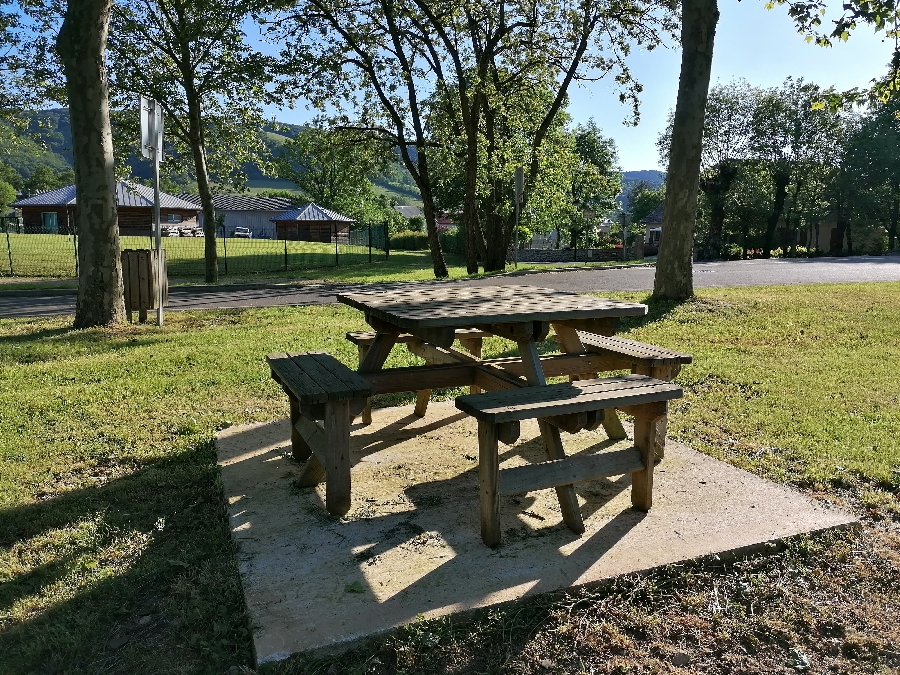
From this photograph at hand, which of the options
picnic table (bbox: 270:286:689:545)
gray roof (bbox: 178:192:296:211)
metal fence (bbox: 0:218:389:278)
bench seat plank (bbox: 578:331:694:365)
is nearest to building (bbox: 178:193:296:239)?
gray roof (bbox: 178:192:296:211)

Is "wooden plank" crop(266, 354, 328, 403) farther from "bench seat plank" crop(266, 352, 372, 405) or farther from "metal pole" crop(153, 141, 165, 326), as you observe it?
"metal pole" crop(153, 141, 165, 326)

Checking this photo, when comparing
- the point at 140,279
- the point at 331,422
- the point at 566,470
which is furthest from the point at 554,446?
the point at 140,279

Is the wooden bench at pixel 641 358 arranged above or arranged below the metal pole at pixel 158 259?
below

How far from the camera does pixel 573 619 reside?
2523 mm

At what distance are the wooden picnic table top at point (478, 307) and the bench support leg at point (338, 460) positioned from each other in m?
0.57

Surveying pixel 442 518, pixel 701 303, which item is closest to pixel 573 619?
pixel 442 518

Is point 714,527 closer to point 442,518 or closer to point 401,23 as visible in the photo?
point 442,518

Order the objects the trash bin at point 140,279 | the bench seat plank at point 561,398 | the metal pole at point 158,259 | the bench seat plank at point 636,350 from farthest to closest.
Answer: the trash bin at point 140,279, the metal pole at point 158,259, the bench seat plank at point 636,350, the bench seat plank at point 561,398

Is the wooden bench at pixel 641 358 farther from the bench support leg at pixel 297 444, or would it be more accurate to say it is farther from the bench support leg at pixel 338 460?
the bench support leg at pixel 297 444

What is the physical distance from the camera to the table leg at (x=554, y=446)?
318 centimetres

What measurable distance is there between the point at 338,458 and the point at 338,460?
1cm

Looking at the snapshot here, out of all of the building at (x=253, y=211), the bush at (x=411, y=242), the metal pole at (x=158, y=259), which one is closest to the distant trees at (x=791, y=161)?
the bush at (x=411, y=242)

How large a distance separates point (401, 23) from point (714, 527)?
19533 millimetres

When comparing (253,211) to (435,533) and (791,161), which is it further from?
(435,533)
